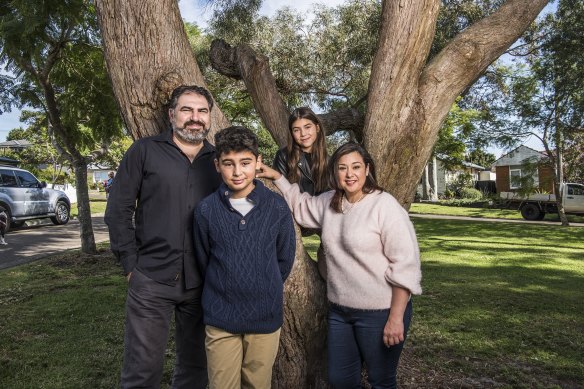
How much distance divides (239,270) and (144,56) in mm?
1475

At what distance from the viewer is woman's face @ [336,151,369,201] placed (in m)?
2.82

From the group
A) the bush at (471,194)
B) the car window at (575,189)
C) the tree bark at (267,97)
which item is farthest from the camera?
the bush at (471,194)

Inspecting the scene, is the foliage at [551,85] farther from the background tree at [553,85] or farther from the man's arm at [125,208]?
the man's arm at [125,208]

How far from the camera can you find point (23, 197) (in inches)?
643

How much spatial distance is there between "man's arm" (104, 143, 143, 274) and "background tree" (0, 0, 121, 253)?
6938 mm

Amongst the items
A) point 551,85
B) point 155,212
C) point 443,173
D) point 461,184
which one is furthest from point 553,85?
point 443,173

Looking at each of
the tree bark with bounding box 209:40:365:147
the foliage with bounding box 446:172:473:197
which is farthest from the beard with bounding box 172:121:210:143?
the foliage with bounding box 446:172:473:197

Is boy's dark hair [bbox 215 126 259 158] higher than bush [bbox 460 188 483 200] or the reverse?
higher

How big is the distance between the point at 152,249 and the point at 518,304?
18.3ft

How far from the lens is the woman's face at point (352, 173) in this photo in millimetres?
2820

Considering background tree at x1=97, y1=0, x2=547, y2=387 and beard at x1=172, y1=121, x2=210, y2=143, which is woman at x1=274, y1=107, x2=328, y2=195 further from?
beard at x1=172, y1=121, x2=210, y2=143

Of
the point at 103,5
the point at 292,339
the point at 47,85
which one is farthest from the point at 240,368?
the point at 47,85

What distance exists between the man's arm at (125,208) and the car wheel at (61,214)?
1734 cm

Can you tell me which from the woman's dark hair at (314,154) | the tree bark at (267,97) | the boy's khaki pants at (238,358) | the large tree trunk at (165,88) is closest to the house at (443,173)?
the tree bark at (267,97)
